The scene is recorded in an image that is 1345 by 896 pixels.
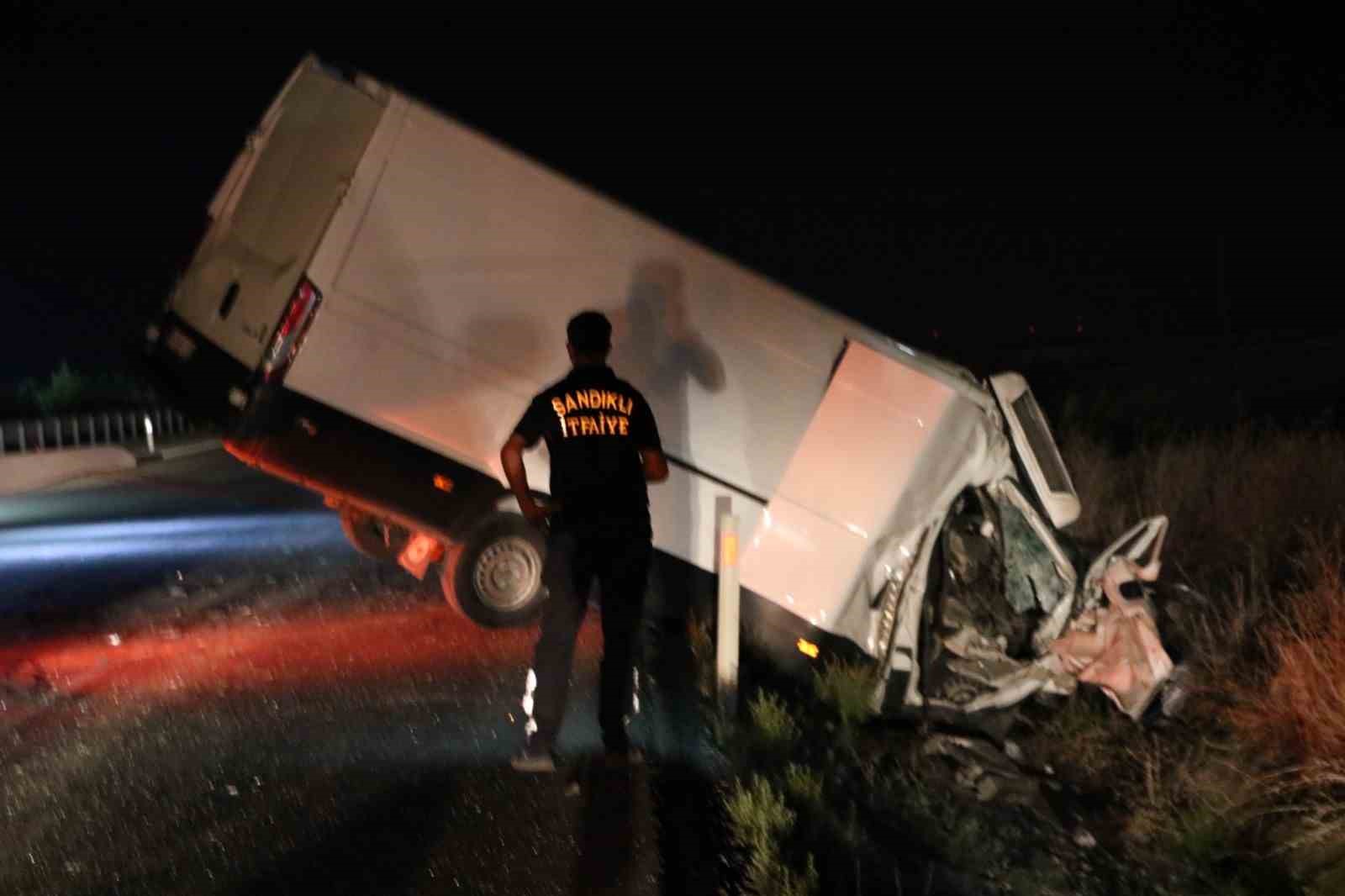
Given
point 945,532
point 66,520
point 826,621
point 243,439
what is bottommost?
point 66,520

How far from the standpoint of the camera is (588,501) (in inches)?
213

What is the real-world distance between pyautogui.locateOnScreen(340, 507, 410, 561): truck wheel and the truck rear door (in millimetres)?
1717

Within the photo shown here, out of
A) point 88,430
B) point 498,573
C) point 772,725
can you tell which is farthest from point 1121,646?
point 88,430

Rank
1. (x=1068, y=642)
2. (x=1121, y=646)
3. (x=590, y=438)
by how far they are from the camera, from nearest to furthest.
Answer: (x=590, y=438) → (x=1121, y=646) → (x=1068, y=642)

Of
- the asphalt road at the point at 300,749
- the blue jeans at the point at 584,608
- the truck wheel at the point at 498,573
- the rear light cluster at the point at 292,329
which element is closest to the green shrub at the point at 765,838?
the asphalt road at the point at 300,749

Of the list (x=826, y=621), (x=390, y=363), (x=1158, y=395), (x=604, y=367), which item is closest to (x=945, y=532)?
(x=826, y=621)

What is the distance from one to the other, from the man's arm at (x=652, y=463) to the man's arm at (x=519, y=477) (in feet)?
1.51

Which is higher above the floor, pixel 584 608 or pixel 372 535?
pixel 584 608

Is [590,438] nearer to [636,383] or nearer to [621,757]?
[621,757]

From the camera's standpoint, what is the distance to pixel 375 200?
690 centimetres

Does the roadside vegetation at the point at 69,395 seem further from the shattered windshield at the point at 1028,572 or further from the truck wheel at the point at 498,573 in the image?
the shattered windshield at the point at 1028,572

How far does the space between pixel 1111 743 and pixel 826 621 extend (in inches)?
62.3

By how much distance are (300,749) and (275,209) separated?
125 inches

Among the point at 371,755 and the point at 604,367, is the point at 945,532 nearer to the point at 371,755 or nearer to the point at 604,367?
the point at 604,367
